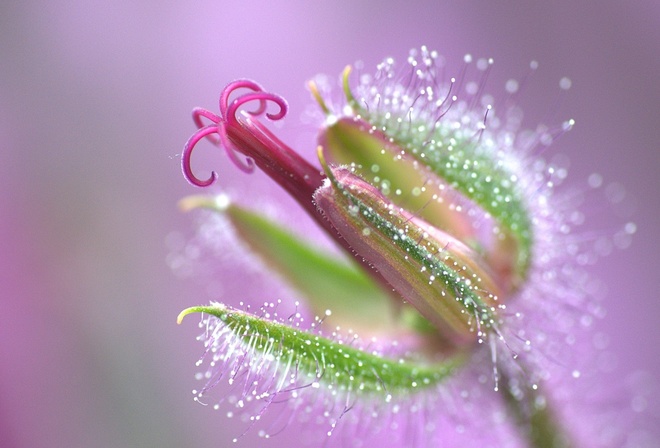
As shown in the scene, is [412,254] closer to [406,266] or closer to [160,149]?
[406,266]

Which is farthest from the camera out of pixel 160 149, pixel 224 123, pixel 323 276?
pixel 160 149

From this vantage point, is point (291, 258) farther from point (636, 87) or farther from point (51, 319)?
→ point (636, 87)

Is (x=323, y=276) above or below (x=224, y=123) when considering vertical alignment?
below

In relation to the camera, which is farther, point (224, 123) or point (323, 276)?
point (323, 276)

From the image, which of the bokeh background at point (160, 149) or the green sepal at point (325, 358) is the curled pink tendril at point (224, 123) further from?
the bokeh background at point (160, 149)

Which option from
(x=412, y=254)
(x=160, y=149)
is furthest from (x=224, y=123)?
(x=160, y=149)

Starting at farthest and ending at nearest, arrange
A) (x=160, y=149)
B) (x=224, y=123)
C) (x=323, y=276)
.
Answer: (x=160, y=149) → (x=323, y=276) → (x=224, y=123)

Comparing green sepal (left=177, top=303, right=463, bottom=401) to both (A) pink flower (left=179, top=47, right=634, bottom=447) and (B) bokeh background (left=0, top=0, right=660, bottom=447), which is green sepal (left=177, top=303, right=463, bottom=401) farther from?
(B) bokeh background (left=0, top=0, right=660, bottom=447)

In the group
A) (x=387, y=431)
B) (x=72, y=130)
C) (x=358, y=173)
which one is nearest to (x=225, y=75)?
(x=72, y=130)

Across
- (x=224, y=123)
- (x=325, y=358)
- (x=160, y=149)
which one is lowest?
(x=325, y=358)
